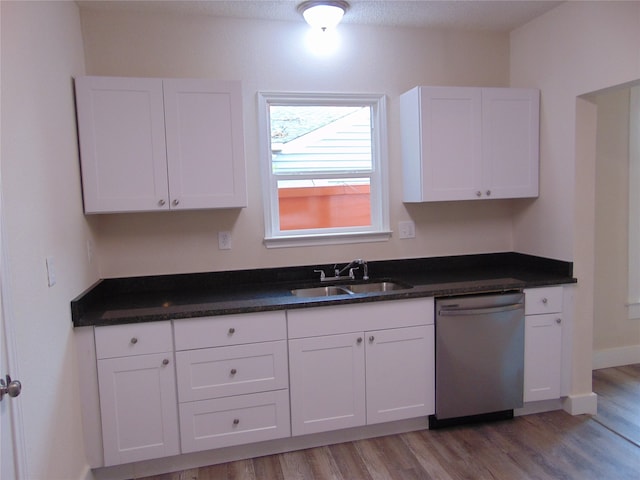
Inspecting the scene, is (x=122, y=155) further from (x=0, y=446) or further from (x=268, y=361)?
(x=0, y=446)

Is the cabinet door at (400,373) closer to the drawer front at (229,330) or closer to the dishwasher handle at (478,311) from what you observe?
the dishwasher handle at (478,311)

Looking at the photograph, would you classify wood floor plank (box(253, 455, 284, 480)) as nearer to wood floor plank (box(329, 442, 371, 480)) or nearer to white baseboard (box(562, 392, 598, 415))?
wood floor plank (box(329, 442, 371, 480))

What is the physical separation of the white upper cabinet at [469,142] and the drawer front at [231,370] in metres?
1.34

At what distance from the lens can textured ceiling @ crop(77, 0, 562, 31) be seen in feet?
8.43

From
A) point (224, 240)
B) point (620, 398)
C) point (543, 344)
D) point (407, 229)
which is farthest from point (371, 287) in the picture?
point (620, 398)

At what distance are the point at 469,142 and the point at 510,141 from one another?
0.98 ft

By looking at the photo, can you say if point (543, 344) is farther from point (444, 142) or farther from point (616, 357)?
point (444, 142)

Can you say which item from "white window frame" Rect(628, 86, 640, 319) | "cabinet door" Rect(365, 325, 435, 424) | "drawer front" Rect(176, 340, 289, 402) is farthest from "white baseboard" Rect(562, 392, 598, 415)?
"drawer front" Rect(176, 340, 289, 402)

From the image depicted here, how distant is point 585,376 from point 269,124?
2.56 m

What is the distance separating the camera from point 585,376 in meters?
2.89

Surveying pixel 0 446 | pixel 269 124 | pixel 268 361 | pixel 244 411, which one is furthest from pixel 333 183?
pixel 0 446

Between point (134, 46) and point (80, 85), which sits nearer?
point (80, 85)

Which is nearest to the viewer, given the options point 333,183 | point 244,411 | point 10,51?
point 10,51

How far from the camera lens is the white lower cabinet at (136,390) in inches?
88.4
